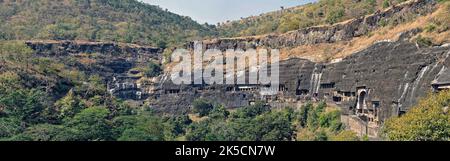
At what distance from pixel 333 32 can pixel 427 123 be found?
32.7 metres

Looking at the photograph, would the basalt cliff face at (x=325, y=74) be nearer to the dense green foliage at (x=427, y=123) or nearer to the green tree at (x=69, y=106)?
the dense green foliage at (x=427, y=123)

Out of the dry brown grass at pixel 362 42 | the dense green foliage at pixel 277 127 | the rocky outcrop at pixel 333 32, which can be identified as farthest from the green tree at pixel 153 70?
the dense green foliage at pixel 277 127

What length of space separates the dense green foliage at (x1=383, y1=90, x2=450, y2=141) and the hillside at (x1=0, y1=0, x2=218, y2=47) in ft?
186

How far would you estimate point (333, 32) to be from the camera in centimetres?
5697

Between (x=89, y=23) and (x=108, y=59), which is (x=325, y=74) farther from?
(x=89, y=23)

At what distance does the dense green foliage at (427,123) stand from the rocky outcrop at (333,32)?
18.7 meters

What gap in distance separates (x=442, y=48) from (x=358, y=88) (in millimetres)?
7618

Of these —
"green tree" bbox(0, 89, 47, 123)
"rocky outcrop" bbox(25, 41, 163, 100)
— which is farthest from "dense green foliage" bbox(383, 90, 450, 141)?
"rocky outcrop" bbox(25, 41, 163, 100)

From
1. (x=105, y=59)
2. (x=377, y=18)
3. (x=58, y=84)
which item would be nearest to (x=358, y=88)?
(x=377, y=18)

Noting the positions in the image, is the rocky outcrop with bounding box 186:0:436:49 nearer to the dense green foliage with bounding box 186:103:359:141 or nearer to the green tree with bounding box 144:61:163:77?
the green tree with bounding box 144:61:163:77

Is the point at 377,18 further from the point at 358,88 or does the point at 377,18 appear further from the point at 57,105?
the point at 57,105

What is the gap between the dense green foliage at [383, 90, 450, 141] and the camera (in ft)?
80.6

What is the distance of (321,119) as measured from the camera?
4066 cm
